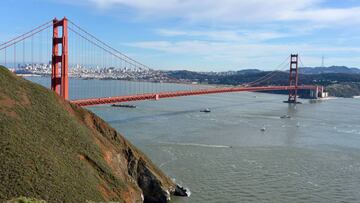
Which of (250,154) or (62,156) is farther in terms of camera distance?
(250,154)

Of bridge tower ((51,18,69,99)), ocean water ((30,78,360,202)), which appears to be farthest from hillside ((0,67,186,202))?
bridge tower ((51,18,69,99))

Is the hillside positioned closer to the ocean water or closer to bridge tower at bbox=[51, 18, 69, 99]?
the ocean water

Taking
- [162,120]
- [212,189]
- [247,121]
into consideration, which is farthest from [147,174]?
[247,121]

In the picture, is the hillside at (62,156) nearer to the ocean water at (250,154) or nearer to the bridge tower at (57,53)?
the ocean water at (250,154)

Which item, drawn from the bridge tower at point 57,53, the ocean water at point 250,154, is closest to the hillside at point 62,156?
the ocean water at point 250,154

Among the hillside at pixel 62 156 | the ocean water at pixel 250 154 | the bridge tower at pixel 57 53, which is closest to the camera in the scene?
the hillside at pixel 62 156

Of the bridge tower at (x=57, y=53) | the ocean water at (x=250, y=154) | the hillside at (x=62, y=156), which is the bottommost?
the ocean water at (x=250, y=154)
